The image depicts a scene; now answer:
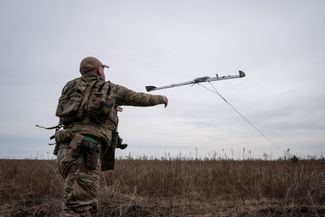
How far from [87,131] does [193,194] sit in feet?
15.1

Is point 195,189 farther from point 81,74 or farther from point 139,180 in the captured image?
point 81,74

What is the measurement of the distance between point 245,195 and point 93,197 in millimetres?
4703

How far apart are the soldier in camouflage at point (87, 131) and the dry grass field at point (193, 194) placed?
1787 mm

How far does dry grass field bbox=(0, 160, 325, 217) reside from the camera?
579cm

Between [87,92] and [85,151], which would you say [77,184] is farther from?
[87,92]

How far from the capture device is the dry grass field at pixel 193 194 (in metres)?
5.79

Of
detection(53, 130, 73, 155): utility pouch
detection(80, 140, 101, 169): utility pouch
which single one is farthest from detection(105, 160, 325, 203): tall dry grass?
detection(80, 140, 101, 169): utility pouch

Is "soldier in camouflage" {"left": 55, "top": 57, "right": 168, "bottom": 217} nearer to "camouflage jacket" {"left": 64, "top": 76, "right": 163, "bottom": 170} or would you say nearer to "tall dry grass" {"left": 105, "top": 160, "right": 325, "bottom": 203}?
"camouflage jacket" {"left": 64, "top": 76, "right": 163, "bottom": 170}

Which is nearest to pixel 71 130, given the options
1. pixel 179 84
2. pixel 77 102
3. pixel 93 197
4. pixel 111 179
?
pixel 77 102

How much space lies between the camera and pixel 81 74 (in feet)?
13.6

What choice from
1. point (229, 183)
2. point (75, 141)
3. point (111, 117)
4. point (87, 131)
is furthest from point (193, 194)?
point (75, 141)

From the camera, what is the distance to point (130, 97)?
4.03 meters

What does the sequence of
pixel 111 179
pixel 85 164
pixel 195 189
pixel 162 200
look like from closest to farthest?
pixel 85 164 < pixel 162 200 < pixel 195 189 < pixel 111 179

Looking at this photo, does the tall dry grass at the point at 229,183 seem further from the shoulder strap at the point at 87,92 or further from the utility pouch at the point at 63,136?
the shoulder strap at the point at 87,92
